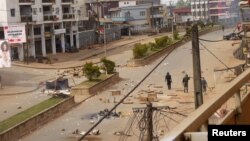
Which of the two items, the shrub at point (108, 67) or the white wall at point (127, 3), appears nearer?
the shrub at point (108, 67)

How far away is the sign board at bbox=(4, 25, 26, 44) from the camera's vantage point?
37.0 metres

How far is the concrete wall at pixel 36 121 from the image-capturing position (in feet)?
52.3

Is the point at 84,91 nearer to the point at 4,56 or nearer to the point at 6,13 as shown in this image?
the point at 4,56

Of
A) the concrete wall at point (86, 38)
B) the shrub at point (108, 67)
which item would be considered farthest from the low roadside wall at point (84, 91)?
the concrete wall at point (86, 38)

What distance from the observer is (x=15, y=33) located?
122ft

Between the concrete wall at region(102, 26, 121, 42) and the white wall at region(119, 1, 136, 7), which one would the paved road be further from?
the white wall at region(119, 1, 136, 7)

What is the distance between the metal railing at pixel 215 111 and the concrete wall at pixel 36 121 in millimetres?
12615

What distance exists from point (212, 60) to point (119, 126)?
70.9 ft

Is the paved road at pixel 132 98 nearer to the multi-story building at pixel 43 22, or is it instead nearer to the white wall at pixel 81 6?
the multi-story building at pixel 43 22

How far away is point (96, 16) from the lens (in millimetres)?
63219

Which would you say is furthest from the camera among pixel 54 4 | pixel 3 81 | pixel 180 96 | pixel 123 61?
pixel 54 4

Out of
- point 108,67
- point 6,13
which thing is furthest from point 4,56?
point 6,13

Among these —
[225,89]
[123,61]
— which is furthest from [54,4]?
[225,89]

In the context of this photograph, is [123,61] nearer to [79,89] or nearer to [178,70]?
[178,70]
